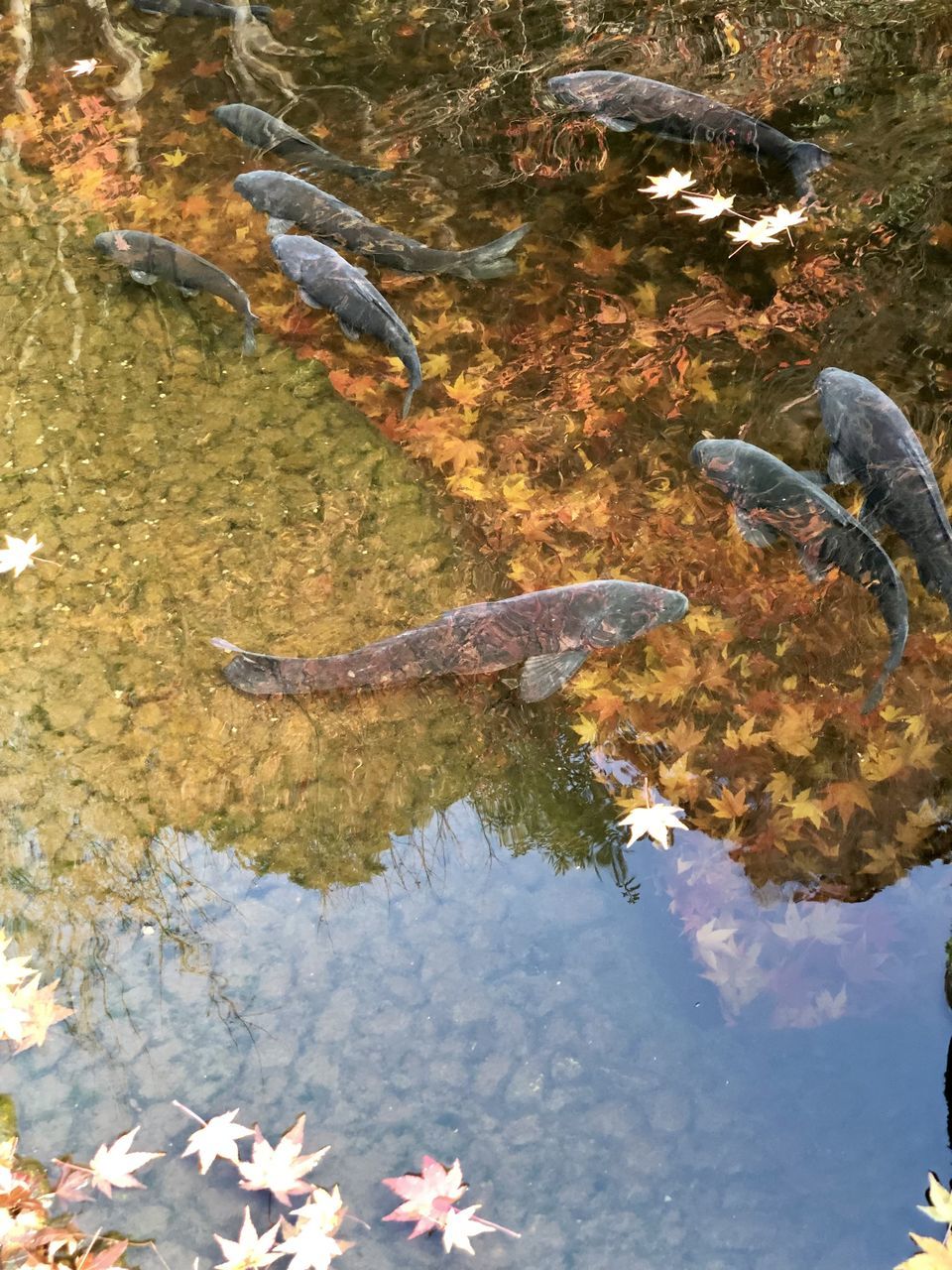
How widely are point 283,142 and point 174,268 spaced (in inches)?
56.0

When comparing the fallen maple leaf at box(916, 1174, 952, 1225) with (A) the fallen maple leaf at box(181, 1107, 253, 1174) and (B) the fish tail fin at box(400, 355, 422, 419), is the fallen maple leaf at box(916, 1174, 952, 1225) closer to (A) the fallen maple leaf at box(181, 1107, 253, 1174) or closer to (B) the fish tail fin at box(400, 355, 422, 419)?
(A) the fallen maple leaf at box(181, 1107, 253, 1174)

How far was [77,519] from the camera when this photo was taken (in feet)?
14.6

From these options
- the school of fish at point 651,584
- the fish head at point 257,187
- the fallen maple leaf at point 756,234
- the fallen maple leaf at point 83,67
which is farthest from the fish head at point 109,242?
the fallen maple leaf at point 756,234

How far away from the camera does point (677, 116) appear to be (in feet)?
19.3

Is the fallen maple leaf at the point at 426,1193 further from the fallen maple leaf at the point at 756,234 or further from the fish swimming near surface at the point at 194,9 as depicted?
the fish swimming near surface at the point at 194,9

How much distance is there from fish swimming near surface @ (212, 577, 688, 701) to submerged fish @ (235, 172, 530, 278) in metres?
2.32

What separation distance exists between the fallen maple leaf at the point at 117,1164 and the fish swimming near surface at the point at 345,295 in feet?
10.4

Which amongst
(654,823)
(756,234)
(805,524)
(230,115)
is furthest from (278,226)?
(654,823)

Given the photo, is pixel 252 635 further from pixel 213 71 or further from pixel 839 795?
pixel 213 71

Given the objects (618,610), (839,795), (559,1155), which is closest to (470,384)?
(618,610)

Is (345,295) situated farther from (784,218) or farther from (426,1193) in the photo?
(426,1193)

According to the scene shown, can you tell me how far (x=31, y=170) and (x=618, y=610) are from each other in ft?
17.4

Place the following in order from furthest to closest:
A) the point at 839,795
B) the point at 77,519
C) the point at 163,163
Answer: the point at 163,163 → the point at 77,519 → the point at 839,795

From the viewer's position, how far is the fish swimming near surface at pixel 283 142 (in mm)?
6059
